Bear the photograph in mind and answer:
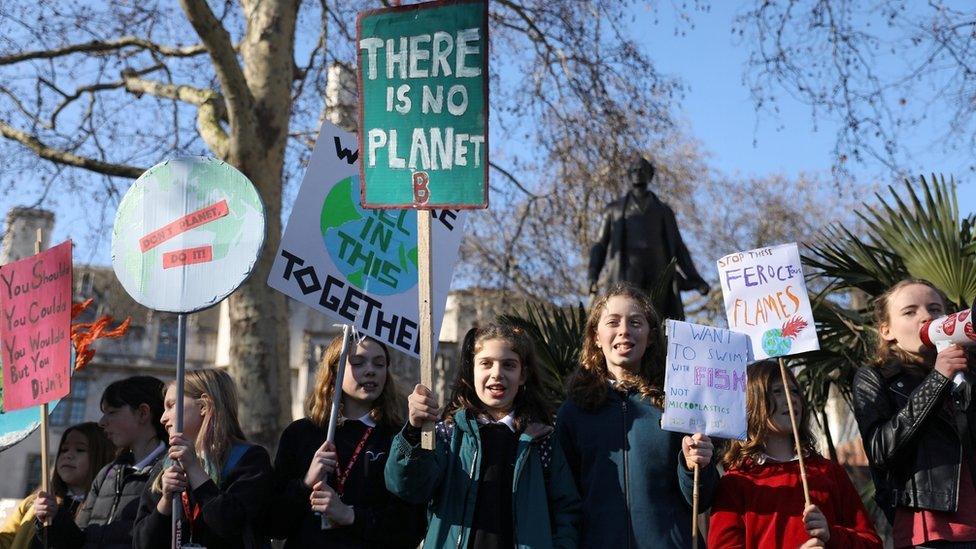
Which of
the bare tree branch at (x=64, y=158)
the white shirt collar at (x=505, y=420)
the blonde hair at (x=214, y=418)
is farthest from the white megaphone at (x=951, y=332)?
the bare tree branch at (x=64, y=158)

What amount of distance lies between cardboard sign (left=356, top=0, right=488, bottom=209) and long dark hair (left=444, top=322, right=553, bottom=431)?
1.78ft

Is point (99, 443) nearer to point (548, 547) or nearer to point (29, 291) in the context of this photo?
point (29, 291)

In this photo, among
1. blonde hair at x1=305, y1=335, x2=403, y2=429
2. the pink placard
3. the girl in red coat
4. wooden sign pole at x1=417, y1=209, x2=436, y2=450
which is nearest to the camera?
wooden sign pole at x1=417, y1=209, x2=436, y2=450

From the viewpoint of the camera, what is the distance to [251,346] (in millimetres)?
10133

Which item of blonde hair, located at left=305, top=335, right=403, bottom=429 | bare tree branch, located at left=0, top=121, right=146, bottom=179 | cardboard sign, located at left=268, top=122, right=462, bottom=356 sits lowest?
blonde hair, located at left=305, top=335, right=403, bottom=429

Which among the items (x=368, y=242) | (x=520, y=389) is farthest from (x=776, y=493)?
(x=368, y=242)

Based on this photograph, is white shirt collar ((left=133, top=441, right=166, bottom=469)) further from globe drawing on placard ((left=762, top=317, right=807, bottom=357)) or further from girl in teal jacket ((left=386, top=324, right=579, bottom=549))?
globe drawing on placard ((left=762, top=317, right=807, bottom=357))

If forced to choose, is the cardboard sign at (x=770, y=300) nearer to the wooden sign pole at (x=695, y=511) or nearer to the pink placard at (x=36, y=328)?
the wooden sign pole at (x=695, y=511)

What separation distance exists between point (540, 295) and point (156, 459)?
13529 mm

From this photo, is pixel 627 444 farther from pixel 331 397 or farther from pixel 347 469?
pixel 331 397

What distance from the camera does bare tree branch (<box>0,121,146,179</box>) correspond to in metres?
11.9

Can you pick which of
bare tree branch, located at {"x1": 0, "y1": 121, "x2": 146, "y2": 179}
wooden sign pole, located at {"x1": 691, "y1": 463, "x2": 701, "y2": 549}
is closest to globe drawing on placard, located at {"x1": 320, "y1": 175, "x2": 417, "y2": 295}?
wooden sign pole, located at {"x1": 691, "y1": 463, "x2": 701, "y2": 549}

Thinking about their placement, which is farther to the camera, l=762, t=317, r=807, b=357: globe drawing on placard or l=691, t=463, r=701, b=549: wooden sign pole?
l=762, t=317, r=807, b=357: globe drawing on placard

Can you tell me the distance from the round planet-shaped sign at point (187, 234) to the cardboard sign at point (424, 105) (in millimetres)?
526
